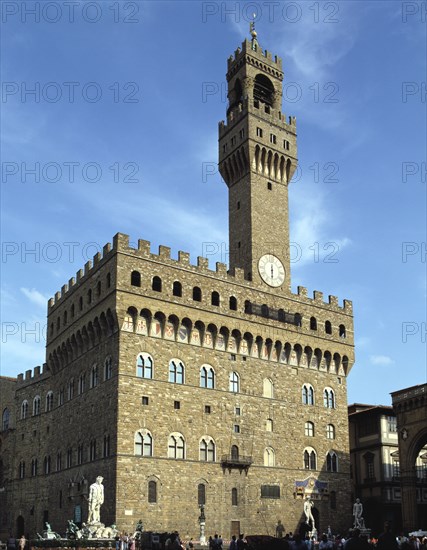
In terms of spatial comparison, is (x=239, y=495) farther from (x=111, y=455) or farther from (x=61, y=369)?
(x=61, y=369)

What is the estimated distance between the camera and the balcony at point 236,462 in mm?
47366

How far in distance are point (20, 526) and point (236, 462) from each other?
867 inches

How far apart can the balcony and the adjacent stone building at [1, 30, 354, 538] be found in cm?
10

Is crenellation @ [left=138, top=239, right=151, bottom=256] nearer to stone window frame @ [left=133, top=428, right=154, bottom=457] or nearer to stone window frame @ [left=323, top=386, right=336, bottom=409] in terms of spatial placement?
stone window frame @ [left=133, top=428, right=154, bottom=457]

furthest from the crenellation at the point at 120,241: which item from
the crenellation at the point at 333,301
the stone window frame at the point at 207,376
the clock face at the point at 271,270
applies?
the crenellation at the point at 333,301

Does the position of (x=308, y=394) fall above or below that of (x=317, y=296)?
below

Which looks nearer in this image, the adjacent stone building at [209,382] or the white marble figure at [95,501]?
the white marble figure at [95,501]

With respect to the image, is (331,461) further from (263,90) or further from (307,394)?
(263,90)

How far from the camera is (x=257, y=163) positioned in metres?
57.3

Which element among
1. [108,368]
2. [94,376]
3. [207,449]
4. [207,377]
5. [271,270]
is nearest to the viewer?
[108,368]

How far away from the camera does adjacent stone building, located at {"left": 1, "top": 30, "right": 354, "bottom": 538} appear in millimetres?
45000

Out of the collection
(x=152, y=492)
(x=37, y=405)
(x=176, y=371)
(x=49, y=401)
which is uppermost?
(x=176, y=371)

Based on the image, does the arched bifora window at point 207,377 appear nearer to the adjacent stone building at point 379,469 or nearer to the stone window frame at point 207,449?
the stone window frame at point 207,449

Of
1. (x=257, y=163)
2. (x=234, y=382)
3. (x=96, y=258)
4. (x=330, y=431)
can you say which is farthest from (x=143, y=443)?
(x=257, y=163)
